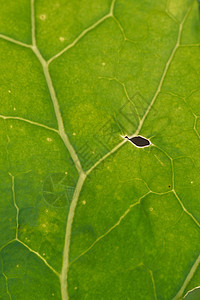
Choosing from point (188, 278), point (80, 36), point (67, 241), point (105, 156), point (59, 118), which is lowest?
point (188, 278)

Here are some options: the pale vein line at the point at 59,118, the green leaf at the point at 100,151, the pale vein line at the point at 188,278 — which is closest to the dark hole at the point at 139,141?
the green leaf at the point at 100,151

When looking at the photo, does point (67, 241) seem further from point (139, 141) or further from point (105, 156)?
point (139, 141)

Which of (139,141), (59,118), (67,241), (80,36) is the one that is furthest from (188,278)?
(80,36)

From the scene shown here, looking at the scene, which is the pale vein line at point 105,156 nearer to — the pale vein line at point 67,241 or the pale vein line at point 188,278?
the pale vein line at point 67,241

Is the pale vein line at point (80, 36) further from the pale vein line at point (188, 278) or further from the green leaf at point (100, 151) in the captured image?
the pale vein line at point (188, 278)

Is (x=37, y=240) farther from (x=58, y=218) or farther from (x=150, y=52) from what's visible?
(x=150, y=52)

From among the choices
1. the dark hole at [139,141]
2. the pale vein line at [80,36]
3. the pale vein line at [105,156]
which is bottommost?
the pale vein line at [105,156]

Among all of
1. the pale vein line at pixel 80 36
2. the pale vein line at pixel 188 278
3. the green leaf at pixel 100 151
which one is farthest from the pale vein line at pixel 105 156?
the pale vein line at pixel 188 278

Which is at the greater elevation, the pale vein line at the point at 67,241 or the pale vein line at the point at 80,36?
the pale vein line at the point at 80,36

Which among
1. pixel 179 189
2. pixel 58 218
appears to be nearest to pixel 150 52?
pixel 179 189
